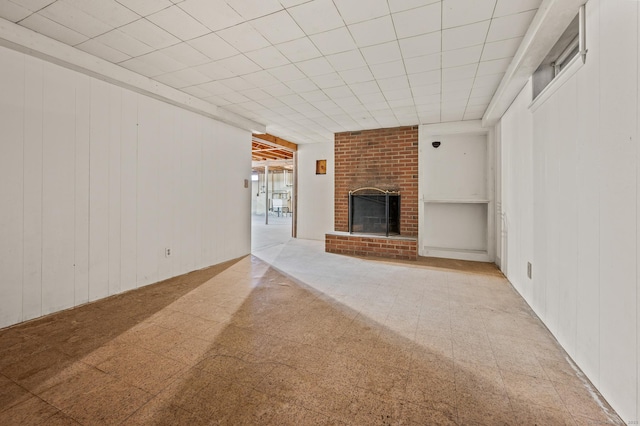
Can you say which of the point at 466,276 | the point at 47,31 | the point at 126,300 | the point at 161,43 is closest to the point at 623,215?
the point at 466,276

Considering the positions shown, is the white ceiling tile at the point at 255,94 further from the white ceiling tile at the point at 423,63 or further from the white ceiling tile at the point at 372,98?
the white ceiling tile at the point at 423,63

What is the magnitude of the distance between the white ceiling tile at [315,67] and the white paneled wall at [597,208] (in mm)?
1993

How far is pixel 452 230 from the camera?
17.3 ft

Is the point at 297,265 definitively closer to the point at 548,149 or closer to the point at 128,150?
the point at 128,150

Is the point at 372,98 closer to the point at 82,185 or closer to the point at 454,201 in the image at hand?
the point at 454,201

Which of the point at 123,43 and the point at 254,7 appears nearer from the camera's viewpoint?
the point at 254,7

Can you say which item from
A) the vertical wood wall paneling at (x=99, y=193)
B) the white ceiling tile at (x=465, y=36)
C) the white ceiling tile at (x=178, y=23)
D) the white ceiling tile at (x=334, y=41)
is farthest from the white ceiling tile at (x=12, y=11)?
the white ceiling tile at (x=465, y=36)

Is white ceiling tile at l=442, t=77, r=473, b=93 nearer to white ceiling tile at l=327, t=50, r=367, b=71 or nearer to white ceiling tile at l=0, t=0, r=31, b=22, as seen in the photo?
white ceiling tile at l=327, t=50, r=367, b=71

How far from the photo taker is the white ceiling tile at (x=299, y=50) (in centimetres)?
246

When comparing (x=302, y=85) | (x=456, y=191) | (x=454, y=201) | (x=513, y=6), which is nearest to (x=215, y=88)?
(x=302, y=85)

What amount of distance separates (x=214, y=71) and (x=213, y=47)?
51cm

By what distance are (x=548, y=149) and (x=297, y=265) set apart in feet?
11.0

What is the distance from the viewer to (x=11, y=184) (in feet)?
7.47

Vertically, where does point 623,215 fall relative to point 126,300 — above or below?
above
